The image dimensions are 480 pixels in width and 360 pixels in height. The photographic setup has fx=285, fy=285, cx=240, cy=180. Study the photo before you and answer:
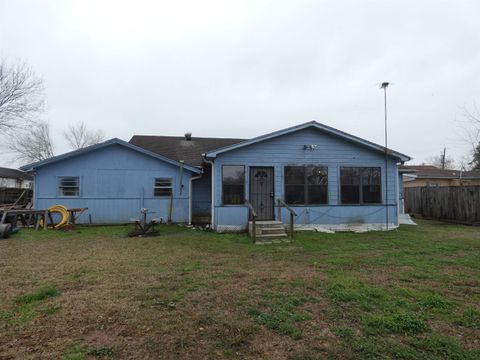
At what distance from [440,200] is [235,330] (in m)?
15.0

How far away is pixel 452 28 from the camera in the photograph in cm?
1113

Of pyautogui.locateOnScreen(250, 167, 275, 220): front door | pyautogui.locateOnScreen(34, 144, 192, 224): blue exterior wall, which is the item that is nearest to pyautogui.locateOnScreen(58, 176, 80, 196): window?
pyautogui.locateOnScreen(34, 144, 192, 224): blue exterior wall

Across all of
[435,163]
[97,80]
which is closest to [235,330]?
[97,80]

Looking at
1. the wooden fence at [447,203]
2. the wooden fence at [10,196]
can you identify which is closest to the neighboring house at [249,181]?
the wooden fence at [447,203]

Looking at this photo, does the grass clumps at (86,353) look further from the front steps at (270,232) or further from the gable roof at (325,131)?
the gable roof at (325,131)

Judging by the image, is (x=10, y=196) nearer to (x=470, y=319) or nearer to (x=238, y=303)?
(x=238, y=303)

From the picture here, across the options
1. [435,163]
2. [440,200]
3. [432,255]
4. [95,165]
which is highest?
[435,163]

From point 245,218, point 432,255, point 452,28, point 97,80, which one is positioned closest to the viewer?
point 432,255

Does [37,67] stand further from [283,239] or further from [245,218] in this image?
[283,239]

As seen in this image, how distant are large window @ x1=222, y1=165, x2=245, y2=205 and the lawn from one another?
347 centimetres

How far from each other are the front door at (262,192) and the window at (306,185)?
1.99ft

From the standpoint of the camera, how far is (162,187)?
12.4 m

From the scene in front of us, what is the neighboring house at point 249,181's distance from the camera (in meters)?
10.5

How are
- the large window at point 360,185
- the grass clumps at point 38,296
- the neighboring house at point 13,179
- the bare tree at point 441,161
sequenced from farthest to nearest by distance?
the bare tree at point 441,161, the neighboring house at point 13,179, the large window at point 360,185, the grass clumps at point 38,296
